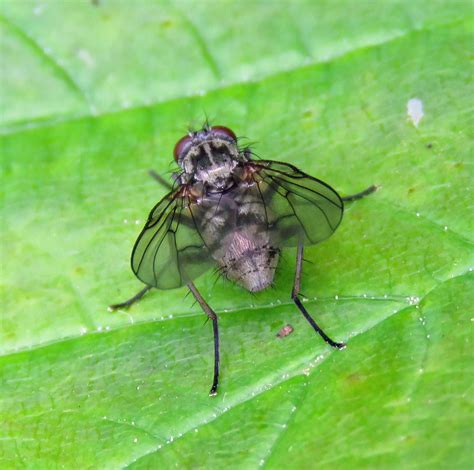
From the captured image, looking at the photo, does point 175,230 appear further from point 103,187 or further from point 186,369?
point 103,187

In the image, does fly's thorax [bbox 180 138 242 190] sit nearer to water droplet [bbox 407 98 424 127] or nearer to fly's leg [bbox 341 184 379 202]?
fly's leg [bbox 341 184 379 202]

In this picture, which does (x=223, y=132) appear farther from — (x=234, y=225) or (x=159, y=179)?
(x=234, y=225)

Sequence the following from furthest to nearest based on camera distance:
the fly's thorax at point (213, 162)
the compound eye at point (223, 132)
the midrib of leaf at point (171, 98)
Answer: the midrib of leaf at point (171, 98) < the compound eye at point (223, 132) < the fly's thorax at point (213, 162)

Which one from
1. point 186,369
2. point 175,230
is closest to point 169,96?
point 175,230

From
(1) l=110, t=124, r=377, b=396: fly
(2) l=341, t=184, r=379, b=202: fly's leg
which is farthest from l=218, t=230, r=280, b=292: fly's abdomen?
(2) l=341, t=184, r=379, b=202: fly's leg

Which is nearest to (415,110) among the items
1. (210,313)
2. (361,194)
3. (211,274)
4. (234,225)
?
(361,194)

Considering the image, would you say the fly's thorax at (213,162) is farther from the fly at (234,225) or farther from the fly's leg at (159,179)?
the fly's leg at (159,179)

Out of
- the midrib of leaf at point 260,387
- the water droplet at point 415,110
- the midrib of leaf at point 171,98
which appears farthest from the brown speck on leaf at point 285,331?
the midrib of leaf at point 171,98
